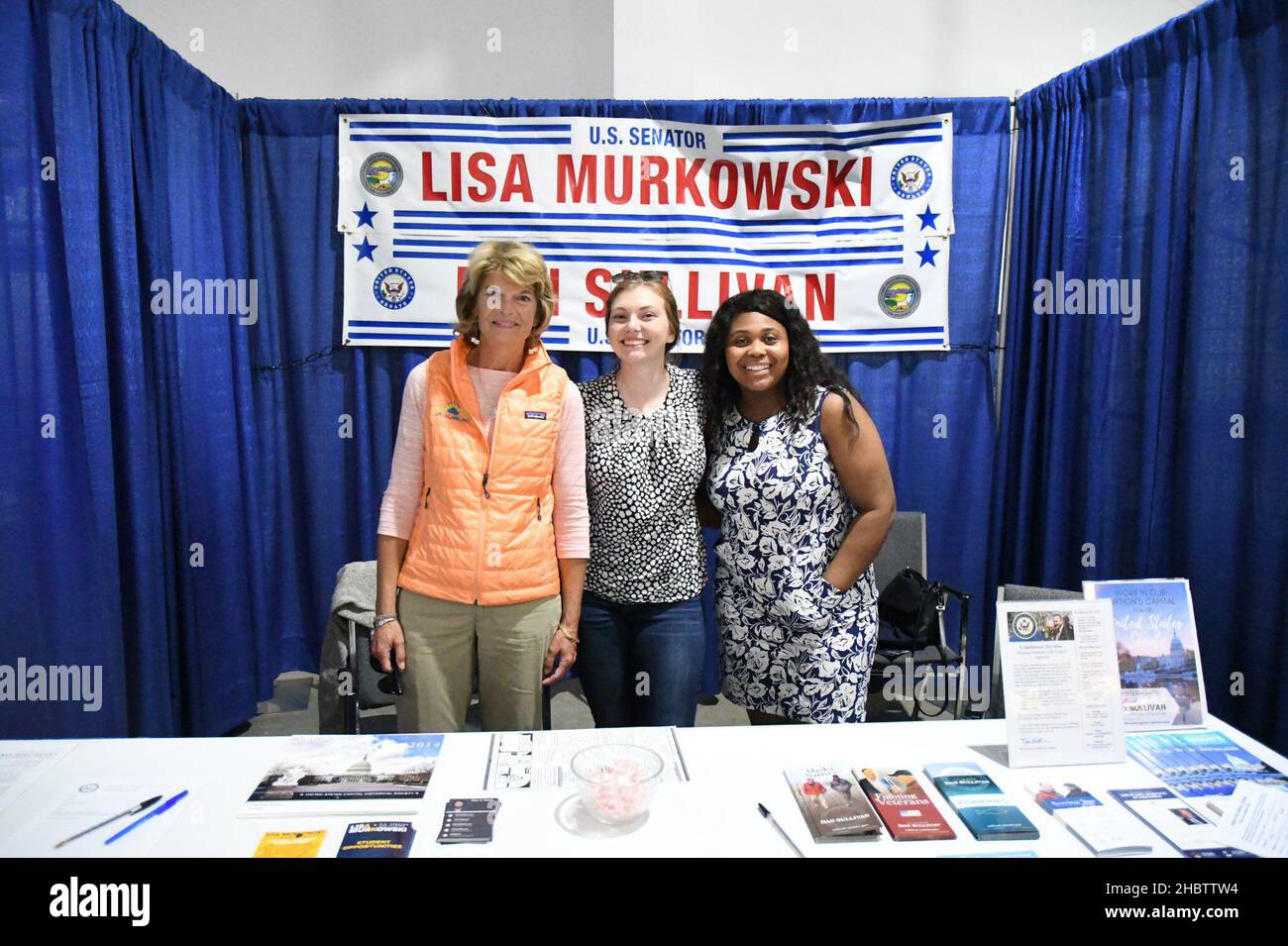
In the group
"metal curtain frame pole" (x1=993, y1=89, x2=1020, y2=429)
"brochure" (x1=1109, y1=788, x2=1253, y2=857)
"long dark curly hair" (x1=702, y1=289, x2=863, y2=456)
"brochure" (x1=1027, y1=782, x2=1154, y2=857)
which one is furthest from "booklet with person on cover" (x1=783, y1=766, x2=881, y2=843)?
"metal curtain frame pole" (x1=993, y1=89, x2=1020, y2=429)

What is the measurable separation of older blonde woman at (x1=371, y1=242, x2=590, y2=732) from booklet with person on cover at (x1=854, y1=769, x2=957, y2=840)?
0.74 meters

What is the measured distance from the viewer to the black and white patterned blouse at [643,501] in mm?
1727

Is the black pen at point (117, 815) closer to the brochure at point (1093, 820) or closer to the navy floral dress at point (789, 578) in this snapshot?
the navy floral dress at point (789, 578)

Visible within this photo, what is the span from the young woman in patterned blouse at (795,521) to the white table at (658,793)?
0.25m

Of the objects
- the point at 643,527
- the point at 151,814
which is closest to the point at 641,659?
the point at 643,527

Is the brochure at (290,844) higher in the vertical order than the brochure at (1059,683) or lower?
lower

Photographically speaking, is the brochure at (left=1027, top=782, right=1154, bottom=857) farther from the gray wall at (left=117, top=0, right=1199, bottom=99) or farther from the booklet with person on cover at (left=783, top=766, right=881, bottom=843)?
the gray wall at (left=117, top=0, right=1199, bottom=99)

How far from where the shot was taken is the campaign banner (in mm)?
3107

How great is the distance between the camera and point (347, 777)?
4.15 feet

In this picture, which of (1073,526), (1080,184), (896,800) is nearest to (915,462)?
(1073,526)

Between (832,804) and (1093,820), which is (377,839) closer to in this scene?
(832,804)

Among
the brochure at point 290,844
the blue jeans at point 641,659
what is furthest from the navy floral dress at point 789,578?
the brochure at point 290,844

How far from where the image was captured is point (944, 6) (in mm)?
3258
